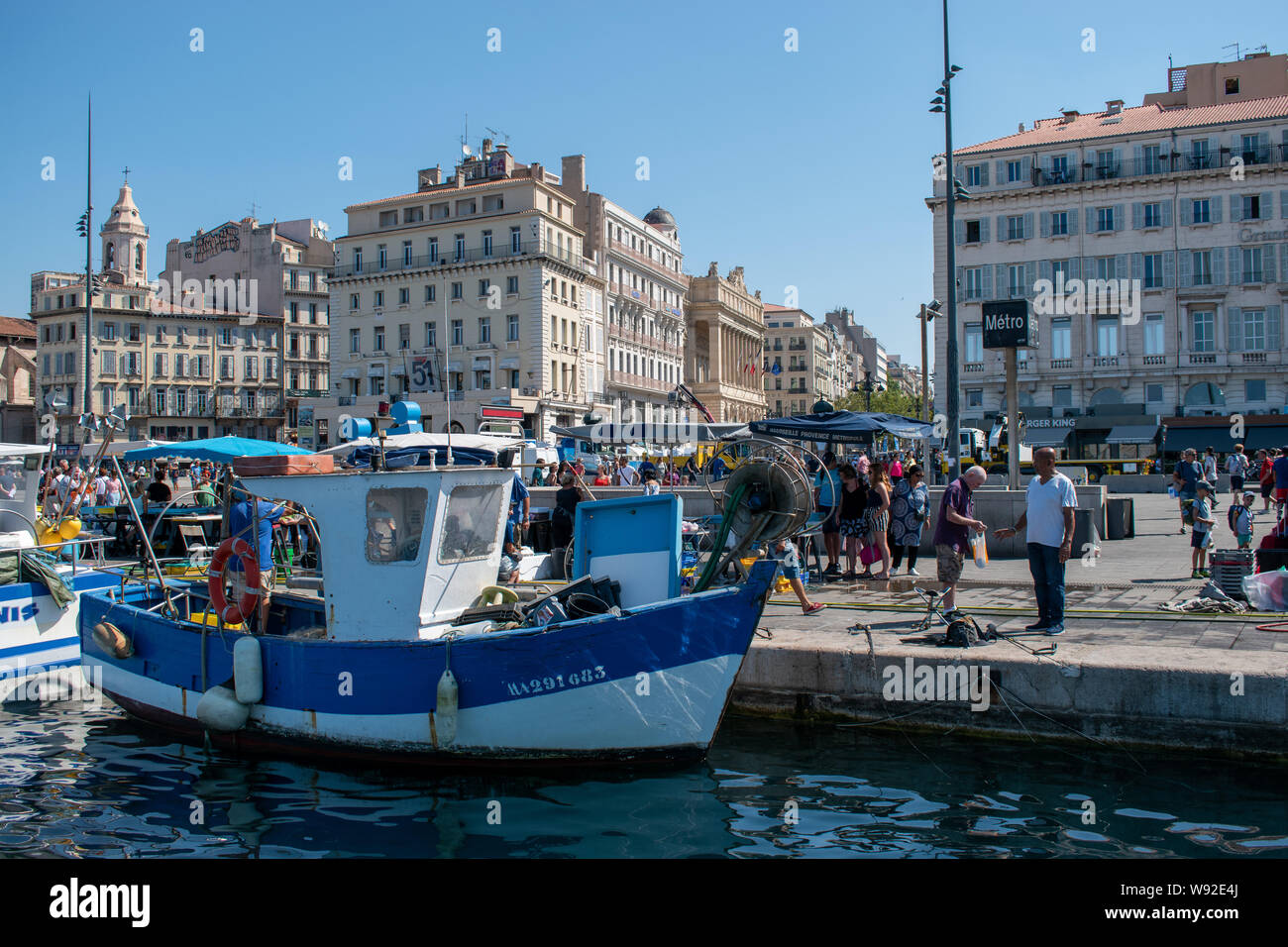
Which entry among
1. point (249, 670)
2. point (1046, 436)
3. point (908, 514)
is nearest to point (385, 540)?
point (249, 670)

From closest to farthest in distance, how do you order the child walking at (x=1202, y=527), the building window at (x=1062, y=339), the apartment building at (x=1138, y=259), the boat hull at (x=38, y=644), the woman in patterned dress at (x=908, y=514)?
the boat hull at (x=38, y=644), the child walking at (x=1202, y=527), the woman in patterned dress at (x=908, y=514), the apartment building at (x=1138, y=259), the building window at (x=1062, y=339)

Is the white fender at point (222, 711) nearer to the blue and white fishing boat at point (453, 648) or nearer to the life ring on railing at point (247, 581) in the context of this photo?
the blue and white fishing boat at point (453, 648)

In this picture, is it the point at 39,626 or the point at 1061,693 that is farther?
the point at 39,626

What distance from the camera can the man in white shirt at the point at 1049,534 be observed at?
377 inches

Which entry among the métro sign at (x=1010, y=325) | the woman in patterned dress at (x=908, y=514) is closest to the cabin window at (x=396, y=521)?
the woman in patterned dress at (x=908, y=514)

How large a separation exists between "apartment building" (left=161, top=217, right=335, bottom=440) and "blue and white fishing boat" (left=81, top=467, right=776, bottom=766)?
69.9m

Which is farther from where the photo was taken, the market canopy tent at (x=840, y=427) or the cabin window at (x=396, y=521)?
the market canopy tent at (x=840, y=427)

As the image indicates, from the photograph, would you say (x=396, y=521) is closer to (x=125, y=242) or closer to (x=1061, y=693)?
(x=1061, y=693)

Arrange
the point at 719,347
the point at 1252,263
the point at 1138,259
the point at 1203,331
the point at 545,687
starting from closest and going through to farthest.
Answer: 1. the point at 545,687
2. the point at 1252,263
3. the point at 1203,331
4. the point at 1138,259
5. the point at 719,347

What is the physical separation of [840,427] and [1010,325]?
3660 mm

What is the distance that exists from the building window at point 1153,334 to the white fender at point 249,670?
2178 inches

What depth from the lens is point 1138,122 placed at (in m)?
56.6
